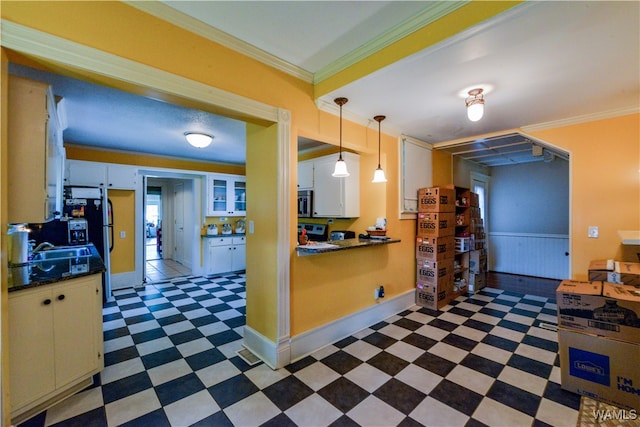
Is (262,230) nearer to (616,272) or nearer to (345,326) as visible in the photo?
(345,326)

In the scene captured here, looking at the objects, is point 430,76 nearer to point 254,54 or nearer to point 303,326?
point 254,54

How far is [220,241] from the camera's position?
18.3 feet

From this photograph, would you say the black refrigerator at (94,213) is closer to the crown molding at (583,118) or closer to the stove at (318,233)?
the stove at (318,233)

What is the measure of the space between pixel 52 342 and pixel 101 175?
139 inches

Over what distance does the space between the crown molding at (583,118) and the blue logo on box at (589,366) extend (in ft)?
8.33

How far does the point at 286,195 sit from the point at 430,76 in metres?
1.55

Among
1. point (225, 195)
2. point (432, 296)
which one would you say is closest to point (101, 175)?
point (225, 195)

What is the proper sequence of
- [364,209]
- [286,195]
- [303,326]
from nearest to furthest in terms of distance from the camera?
1. [286,195]
2. [303,326]
3. [364,209]

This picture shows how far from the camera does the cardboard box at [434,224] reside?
369cm

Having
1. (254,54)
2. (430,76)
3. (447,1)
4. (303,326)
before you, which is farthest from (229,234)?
(447,1)

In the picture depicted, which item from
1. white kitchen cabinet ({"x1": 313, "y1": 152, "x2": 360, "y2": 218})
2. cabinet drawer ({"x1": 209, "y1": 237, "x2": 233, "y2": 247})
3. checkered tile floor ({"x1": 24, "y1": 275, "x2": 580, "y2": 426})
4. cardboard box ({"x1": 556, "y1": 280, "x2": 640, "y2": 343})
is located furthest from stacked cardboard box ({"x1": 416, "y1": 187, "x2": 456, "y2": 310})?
cabinet drawer ({"x1": 209, "y1": 237, "x2": 233, "y2": 247})

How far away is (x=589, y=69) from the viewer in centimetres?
205

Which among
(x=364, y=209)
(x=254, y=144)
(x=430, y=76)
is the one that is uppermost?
(x=430, y=76)

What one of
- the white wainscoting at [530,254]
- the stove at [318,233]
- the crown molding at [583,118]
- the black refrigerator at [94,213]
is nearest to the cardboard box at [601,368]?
the crown molding at [583,118]
